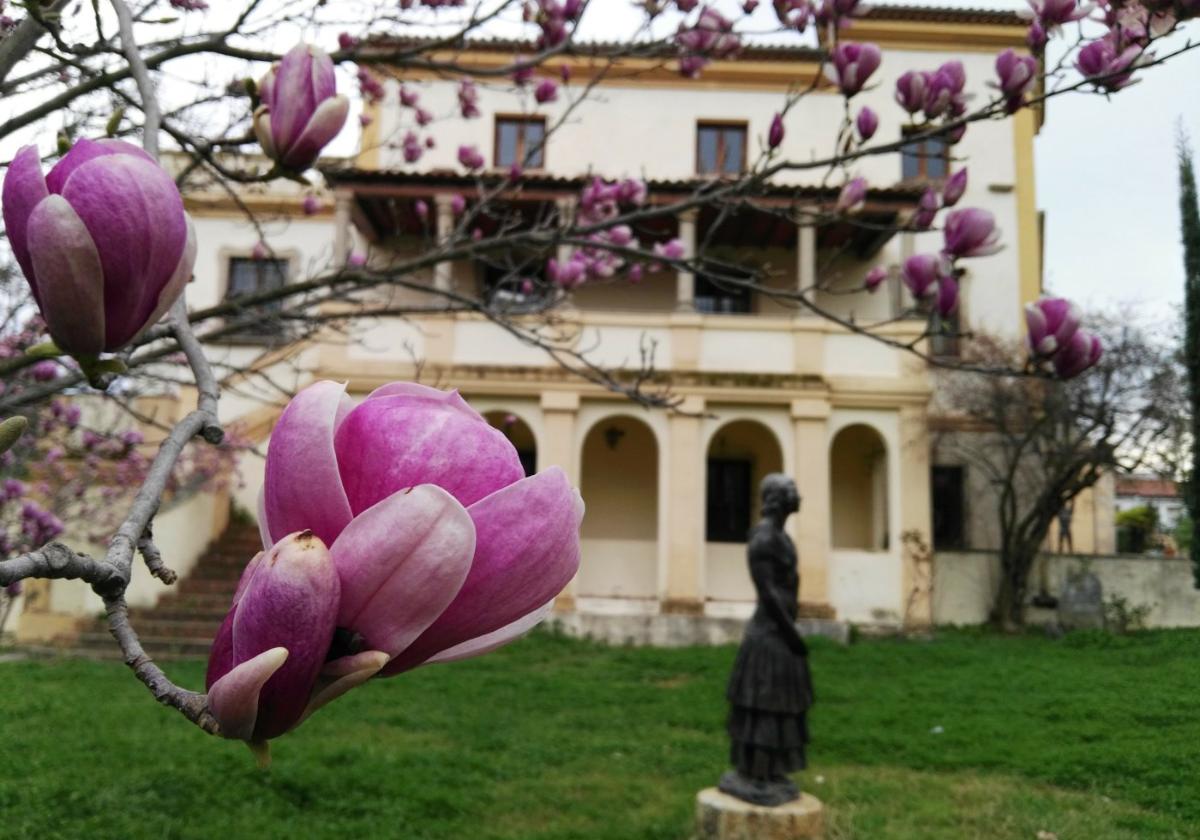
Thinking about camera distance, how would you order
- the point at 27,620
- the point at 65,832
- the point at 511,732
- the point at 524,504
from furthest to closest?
the point at 27,620 < the point at 511,732 < the point at 65,832 < the point at 524,504

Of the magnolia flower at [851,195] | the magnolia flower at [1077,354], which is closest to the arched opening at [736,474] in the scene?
the magnolia flower at [851,195]

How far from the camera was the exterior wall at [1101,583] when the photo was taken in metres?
1.32

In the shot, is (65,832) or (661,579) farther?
(661,579)

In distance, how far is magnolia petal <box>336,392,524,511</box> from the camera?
0.44 m

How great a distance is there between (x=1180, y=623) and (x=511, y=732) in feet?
18.5

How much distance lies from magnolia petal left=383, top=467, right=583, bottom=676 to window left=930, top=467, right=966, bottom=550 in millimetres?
13959

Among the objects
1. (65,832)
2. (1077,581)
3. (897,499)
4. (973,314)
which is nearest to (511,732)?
(65,832)

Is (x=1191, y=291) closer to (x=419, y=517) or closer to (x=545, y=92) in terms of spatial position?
(x=419, y=517)

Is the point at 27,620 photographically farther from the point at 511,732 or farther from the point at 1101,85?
the point at 1101,85

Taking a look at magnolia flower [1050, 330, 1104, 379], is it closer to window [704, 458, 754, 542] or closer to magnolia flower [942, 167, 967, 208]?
magnolia flower [942, 167, 967, 208]

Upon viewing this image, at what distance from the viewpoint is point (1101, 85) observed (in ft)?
A: 6.39

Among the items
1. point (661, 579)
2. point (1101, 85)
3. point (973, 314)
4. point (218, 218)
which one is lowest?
point (661, 579)

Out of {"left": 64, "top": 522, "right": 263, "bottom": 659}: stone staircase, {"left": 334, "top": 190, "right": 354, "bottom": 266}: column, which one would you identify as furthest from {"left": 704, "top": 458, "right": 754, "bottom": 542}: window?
{"left": 64, "top": 522, "right": 263, "bottom": 659}: stone staircase

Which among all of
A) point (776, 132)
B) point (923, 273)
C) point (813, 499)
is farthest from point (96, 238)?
point (813, 499)
